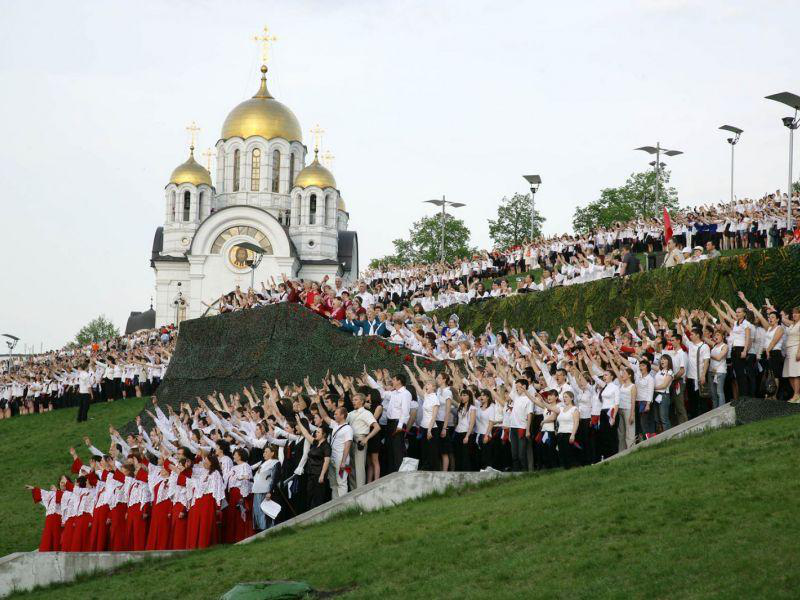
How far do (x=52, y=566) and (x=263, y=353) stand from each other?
37.5ft

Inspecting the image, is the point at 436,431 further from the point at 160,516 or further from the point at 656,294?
the point at 656,294

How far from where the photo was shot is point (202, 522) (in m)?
15.5

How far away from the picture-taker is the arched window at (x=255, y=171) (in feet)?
232

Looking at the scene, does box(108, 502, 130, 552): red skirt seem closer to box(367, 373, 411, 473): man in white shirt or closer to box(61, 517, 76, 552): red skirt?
box(61, 517, 76, 552): red skirt

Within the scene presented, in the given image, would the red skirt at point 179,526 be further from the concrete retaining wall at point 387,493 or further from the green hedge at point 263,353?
the green hedge at point 263,353

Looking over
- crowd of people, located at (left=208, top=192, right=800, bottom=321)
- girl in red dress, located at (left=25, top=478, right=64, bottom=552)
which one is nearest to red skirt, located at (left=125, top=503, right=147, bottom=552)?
girl in red dress, located at (left=25, top=478, right=64, bottom=552)

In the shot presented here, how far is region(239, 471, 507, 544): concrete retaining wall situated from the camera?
48.2 ft

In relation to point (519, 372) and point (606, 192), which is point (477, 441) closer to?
point (519, 372)

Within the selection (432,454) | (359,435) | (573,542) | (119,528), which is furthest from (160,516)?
(573,542)

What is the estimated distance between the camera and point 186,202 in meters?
71.2

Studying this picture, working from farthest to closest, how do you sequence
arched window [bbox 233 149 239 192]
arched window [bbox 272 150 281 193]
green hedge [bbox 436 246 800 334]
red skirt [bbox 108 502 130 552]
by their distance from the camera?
arched window [bbox 272 150 281 193], arched window [bbox 233 149 239 192], green hedge [bbox 436 246 800 334], red skirt [bbox 108 502 130 552]

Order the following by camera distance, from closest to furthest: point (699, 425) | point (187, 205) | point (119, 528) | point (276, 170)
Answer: point (699, 425) < point (119, 528) < point (187, 205) < point (276, 170)

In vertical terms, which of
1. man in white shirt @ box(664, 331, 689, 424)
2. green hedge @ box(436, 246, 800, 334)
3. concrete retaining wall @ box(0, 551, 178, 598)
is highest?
green hedge @ box(436, 246, 800, 334)

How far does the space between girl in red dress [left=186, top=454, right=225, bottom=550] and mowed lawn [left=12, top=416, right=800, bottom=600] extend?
659mm
